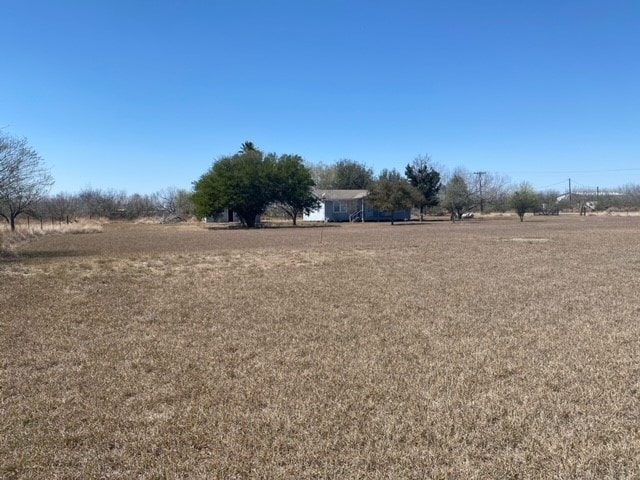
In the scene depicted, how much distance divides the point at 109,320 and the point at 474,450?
6.55 meters

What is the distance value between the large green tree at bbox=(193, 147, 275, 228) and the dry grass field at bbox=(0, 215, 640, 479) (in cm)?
4060

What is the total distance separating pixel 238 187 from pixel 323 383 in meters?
47.9

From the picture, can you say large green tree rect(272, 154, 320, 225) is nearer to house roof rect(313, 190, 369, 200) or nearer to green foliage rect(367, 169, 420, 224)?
green foliage rect(367, 169, 420, 224)

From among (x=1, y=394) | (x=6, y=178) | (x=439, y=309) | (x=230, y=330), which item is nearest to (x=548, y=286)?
(x=439, y=309)

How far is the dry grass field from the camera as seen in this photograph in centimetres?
339

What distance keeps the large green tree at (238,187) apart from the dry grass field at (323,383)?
4060cm

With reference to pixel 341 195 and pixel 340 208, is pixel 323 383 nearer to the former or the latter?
pixel 340 208

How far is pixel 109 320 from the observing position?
8180 mm

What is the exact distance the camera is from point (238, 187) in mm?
51531

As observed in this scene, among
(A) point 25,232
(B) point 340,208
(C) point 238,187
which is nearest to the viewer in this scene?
(A) point 25,232

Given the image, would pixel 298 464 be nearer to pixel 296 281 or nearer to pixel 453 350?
pixel 453 350

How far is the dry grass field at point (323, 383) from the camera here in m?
3.39

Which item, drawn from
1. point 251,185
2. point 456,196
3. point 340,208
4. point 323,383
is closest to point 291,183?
point 251,185

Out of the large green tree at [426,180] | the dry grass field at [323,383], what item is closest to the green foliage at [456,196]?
the large green tree at [426,180]
